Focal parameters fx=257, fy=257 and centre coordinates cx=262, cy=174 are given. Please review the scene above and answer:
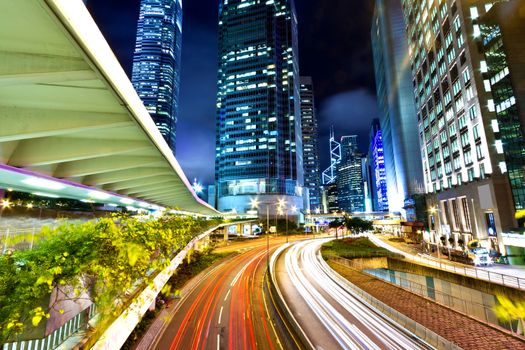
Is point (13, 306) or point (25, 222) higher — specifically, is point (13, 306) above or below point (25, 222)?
below

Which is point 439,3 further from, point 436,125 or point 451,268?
point 451,268

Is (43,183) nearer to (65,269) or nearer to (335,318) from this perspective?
(65,269)

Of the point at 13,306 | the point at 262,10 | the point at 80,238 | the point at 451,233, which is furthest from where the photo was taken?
the point at 262,10

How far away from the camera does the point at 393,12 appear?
13288 cm

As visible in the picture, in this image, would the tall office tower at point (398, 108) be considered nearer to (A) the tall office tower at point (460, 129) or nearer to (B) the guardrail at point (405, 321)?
(A) the tall office tower at point (460, 129)

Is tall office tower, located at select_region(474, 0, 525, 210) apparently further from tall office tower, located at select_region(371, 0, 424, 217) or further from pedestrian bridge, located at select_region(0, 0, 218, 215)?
tall office tower, located at select_region(371, 0, 424, 217)

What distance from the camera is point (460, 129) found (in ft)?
173

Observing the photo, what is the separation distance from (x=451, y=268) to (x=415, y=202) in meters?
68.8

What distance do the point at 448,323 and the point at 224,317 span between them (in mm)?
18250

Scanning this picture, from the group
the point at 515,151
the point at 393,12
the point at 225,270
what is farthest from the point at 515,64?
the point at 393,12

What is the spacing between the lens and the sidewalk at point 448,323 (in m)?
15.6

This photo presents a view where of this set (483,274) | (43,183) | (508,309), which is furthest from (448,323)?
(43,183)

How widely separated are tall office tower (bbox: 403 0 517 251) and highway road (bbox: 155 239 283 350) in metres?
40.4

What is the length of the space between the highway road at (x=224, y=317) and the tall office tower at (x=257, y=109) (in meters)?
90.3
